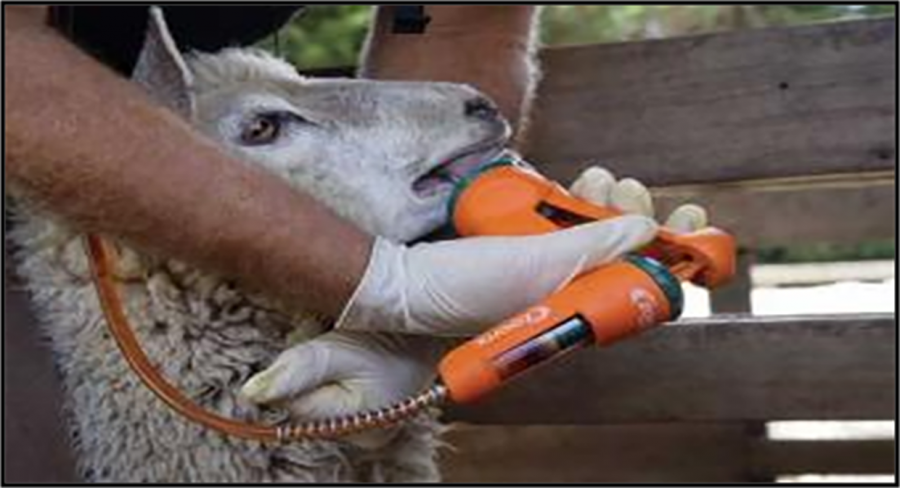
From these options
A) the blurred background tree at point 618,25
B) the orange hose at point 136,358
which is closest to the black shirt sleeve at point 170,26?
the orange hose at point 136,358

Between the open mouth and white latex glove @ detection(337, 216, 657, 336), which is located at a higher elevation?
the open mouth

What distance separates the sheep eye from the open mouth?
0.74 feet

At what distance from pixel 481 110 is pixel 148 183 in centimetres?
55

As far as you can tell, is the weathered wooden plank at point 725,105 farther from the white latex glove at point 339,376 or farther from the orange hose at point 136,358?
the orange hose at point 136,358

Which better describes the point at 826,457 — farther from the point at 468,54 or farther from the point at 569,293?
the point at 569,293

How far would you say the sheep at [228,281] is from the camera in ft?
7.47

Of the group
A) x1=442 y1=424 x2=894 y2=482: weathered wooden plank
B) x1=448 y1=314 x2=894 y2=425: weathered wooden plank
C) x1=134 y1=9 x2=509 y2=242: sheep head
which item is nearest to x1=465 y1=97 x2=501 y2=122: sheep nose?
x1=134 y1=9 x2=509 y2=242: sheep head

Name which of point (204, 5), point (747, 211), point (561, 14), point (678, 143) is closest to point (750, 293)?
point (747, 211)

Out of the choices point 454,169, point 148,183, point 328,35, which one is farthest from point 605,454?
point 328,35

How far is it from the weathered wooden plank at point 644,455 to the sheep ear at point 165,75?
181cm

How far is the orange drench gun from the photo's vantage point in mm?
1890

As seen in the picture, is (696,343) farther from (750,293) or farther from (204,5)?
(750,293)

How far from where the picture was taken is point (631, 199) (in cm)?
213

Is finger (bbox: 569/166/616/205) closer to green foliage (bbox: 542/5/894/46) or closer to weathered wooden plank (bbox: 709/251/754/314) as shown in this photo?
weathered wooden plank (bbox: 709/251/754/314)
